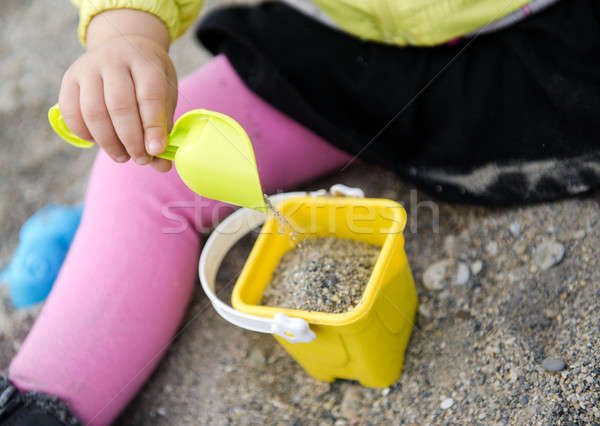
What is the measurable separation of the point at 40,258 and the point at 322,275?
57 centimetres

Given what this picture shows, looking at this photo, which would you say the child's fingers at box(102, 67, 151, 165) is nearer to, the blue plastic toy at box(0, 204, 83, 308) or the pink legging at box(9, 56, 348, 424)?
the pink legging at box(9, 56, 348, 424)

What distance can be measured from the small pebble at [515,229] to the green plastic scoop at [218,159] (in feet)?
1.44

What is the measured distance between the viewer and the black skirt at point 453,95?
2.69 feet

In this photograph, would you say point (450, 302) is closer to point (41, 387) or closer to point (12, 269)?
point (41, 387)

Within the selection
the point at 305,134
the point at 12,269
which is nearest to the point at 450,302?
the point at 305,134

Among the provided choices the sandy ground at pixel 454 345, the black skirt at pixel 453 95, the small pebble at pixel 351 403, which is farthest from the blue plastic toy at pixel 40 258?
the small pebble at pixel 351 403

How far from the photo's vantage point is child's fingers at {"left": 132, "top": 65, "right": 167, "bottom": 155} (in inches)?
26.1

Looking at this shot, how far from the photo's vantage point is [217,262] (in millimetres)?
834

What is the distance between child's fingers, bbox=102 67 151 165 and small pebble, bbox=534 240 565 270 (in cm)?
59

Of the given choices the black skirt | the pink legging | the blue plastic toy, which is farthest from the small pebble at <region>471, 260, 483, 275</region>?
the blue plastic toy

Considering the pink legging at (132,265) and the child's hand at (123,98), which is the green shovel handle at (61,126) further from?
the pink legging at (132,265)

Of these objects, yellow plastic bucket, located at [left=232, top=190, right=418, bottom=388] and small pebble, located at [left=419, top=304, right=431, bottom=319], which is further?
small pebble, located at [left=419, top=304, right=431, bottom=319]

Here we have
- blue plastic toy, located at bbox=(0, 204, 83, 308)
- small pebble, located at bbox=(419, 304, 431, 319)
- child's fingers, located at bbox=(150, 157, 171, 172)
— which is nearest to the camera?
child's fingers, located at bbox=(150, 157, 171, 172)

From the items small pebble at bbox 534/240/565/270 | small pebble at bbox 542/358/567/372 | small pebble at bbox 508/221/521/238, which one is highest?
small pebble at bbox 542/358/567/372
